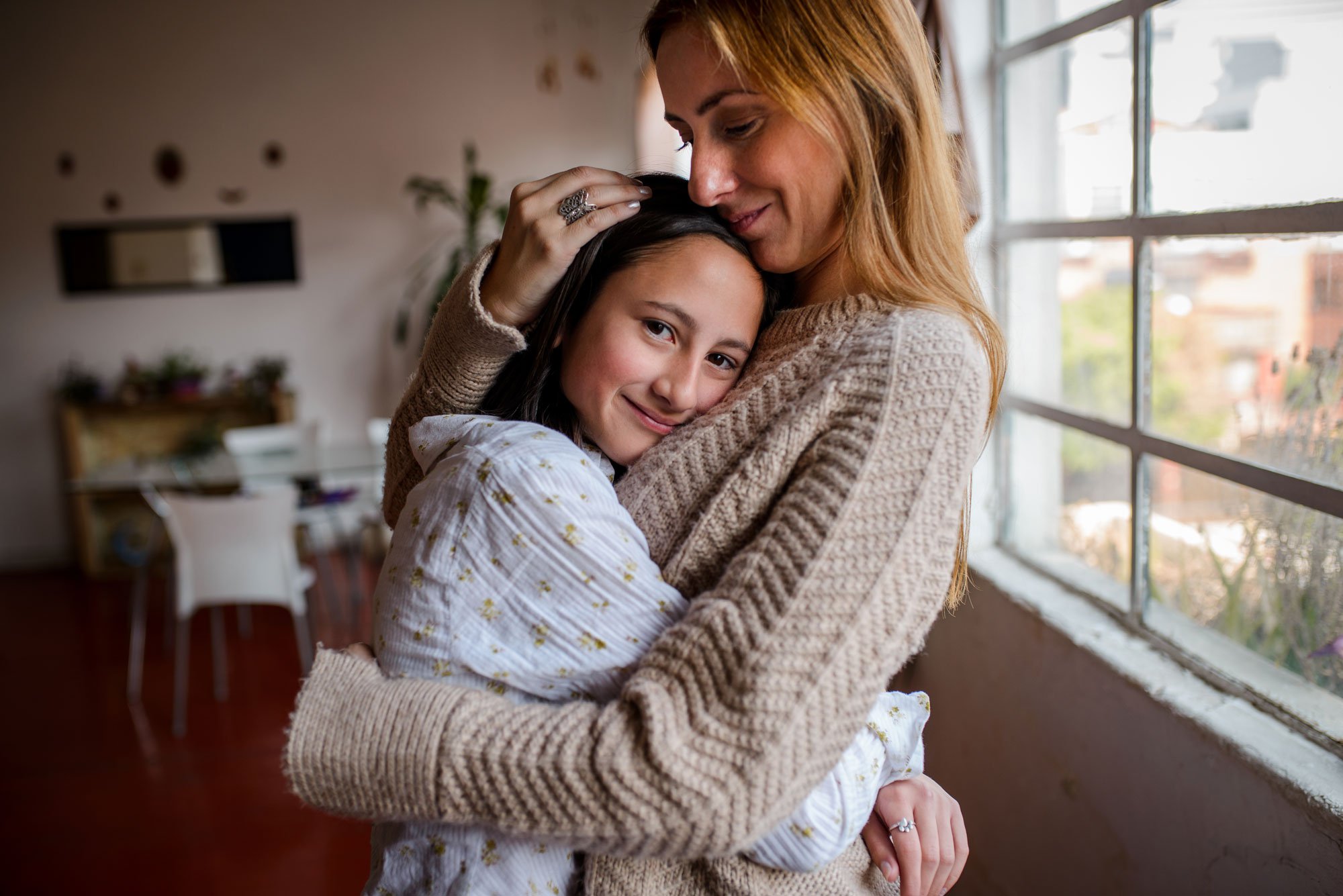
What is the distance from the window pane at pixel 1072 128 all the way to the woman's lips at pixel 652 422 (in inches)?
38.9

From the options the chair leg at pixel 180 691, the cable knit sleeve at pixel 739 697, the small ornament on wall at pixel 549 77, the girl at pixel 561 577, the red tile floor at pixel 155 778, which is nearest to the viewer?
the cable knit sleeve at pixel 739 697

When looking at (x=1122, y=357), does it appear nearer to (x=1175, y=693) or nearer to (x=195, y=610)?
(x=1175, y=693)

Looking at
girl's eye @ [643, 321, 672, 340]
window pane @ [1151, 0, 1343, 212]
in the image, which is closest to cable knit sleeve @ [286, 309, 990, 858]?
girl's eye @ [643, 321, 672, 340]

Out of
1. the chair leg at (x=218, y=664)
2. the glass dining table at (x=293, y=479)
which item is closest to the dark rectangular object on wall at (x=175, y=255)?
the glass dining table at (x=293, y=479)

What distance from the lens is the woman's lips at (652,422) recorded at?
1.11 metres

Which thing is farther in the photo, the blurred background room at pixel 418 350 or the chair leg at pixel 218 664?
the chair leg at pixel 218 664

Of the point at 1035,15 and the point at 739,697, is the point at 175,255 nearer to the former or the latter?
the point at 1035,15

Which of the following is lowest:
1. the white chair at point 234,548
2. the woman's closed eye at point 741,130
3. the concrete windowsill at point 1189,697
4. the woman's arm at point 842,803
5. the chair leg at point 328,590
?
the chair leg at point 328,590

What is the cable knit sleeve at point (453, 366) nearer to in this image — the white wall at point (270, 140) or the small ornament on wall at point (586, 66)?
the white wall at point (270, 140)

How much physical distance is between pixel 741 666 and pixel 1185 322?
1200 millimetres

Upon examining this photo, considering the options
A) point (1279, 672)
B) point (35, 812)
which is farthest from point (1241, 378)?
point (35, 812)

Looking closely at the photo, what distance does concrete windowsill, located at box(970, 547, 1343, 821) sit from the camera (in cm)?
115

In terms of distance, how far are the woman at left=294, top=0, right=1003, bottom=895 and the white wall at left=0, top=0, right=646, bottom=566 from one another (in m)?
5.55

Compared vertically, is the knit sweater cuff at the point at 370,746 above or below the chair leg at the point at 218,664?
above
